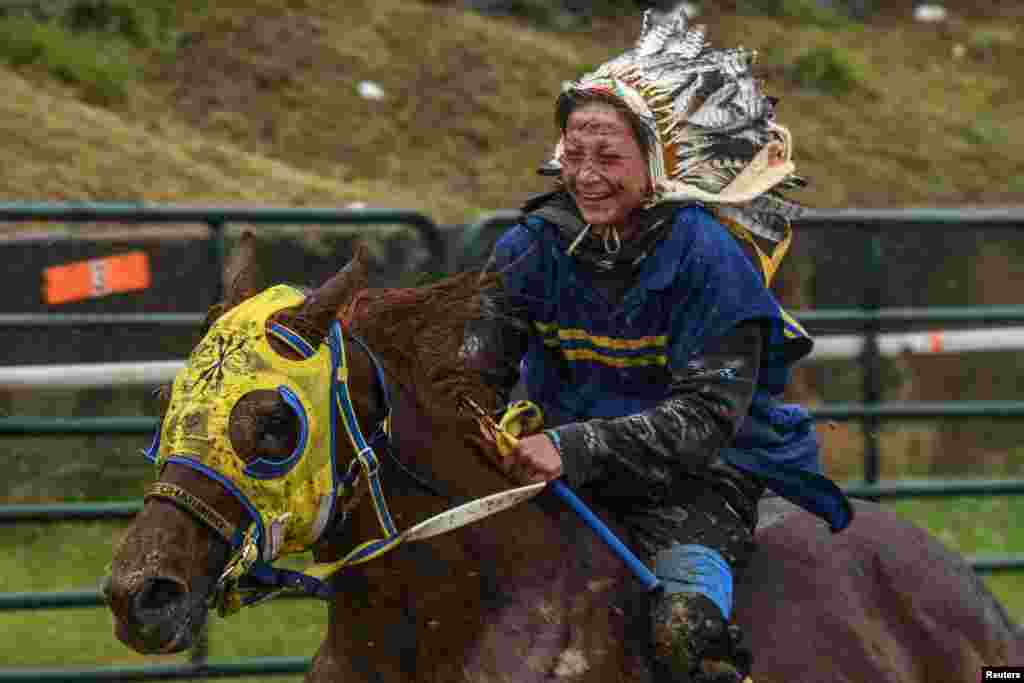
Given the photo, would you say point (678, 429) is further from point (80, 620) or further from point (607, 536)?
point (80, 620)

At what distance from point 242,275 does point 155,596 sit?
0.69 metres

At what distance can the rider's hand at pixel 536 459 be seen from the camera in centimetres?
361

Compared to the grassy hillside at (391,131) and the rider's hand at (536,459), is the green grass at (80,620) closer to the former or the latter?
the grassy hillside at (391,131)

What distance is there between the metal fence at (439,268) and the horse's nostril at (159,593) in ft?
9.61

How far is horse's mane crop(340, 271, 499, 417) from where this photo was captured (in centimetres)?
360

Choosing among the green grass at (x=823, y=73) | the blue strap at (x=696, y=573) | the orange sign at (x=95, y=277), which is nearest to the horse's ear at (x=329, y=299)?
the blue strap at (x=696, y=573)

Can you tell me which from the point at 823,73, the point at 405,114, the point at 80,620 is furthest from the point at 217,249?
the point at 823,73

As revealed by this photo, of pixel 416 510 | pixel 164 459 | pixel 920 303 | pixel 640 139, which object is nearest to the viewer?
pixel 164 459

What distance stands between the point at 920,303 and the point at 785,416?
4.86m

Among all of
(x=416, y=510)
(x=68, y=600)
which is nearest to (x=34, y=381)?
(x=68, y=600)

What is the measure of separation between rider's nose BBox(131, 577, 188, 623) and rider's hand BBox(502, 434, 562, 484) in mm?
743

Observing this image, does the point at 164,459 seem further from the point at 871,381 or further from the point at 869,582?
the point at 871,381

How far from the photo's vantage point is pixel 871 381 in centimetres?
718

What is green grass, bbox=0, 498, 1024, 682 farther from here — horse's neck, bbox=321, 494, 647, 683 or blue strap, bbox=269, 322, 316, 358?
blue strap, bbox=269, 322, 316, 358
